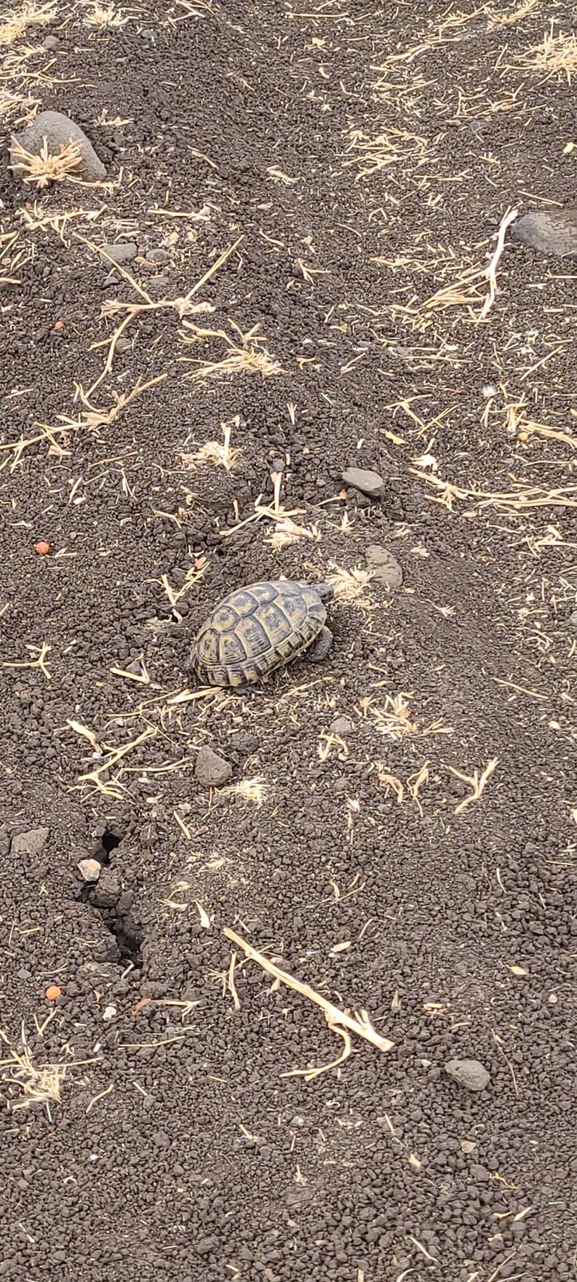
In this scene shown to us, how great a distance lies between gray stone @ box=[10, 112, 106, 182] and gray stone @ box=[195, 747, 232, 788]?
10.0 ft

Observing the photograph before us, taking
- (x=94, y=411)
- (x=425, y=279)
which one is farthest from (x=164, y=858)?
(x=425, y=279)

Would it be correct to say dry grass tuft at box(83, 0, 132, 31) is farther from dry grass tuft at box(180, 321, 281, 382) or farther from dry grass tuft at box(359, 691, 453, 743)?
dry grass tuft at box(359, 691, 453, 743)

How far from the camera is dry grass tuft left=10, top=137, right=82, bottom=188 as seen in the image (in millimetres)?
5949

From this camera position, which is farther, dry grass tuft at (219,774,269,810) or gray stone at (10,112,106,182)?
gray stone at (10,112,106,182)

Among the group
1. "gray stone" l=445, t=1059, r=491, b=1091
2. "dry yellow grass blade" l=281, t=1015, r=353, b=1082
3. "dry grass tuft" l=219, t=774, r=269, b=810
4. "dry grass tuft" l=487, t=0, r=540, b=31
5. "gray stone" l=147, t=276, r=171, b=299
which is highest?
"dry grass tuft" l=487, t=0, r=540, b=31

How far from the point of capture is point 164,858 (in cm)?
407

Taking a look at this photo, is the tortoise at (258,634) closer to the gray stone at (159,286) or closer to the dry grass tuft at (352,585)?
the dry grass tuft at (352,585)

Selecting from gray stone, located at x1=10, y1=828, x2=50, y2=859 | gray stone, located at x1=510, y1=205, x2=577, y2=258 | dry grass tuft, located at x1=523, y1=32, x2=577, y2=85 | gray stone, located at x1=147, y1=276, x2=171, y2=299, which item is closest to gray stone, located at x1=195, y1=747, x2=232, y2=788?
gray stone, located at x1=10, y1=828, x2=50, y2=859

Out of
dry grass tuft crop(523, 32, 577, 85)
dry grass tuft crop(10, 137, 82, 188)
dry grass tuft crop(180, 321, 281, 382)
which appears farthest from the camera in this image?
dry grass tuft crop(523, 32, 577, 85)

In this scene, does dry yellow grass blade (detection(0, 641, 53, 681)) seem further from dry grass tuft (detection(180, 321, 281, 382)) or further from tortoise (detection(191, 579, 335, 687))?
dry grass tuft (detection(180, 321, 281, 382))

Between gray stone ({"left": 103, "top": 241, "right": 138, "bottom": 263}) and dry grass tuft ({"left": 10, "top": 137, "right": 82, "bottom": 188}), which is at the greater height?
dry grass tuft ({"left": 10, "top": 137, "right": 82, "bottom": 188})

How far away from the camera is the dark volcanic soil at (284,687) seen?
Answer: 3.44m

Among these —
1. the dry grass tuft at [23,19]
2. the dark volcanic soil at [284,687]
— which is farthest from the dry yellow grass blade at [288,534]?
the dry grass tuft at [23,19]

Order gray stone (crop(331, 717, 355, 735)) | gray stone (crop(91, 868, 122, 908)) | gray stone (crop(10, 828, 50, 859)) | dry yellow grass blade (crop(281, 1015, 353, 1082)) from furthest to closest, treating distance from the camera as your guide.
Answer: gray stone (crop(331, 717, 355, 735)) → gray stone (crop(10, 828, 50, 859)) → gray stone (crop(91, 868, 122, 908)) → dry yellow grass blade (crop(281, 1015, 353, 1082))
